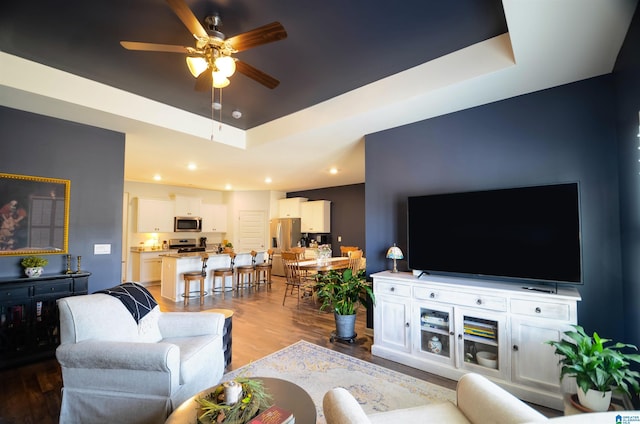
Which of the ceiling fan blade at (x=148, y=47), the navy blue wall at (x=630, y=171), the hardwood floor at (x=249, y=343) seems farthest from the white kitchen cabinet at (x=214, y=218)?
the navy blue wall at (x=630, y=171)

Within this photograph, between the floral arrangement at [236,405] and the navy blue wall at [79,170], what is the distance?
10.1ft

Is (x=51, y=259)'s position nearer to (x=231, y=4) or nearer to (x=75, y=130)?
(x=75, y=130)

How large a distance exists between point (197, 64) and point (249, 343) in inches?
121

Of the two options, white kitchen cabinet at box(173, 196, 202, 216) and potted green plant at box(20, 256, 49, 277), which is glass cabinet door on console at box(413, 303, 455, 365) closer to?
potted green plant at box(20, 256, 49, 277)

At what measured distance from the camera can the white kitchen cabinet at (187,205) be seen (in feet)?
26.2

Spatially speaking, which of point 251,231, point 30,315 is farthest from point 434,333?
point 251,231

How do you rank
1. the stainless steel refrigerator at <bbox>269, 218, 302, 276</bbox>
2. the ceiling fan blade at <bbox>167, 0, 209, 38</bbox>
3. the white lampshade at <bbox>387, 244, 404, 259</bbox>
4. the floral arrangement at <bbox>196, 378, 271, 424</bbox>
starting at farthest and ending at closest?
the stainless steel refrigerator at <bbox>269, 218, 302, 276</bbox>, the white lampshade at <bbox>387, 244, 404, 259</bbox>, the ceiling fan blade at <bbox>167, 0, 209, 38</bbox>, the floral arrangement at <bbox>196, 378, 271, 424</bbox>

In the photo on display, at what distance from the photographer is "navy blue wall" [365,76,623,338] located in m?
2.34

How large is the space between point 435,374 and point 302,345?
150 cm

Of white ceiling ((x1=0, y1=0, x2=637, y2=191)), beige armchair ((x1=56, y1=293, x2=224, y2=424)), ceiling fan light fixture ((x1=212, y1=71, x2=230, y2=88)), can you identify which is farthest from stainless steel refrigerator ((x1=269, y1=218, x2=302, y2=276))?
beige armchair ((x1=56, y1=293, x2=224, y2=424))

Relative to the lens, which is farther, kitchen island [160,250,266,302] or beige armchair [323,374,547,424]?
kitchen island [160,250,266,302]

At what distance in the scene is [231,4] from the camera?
6.47 feet

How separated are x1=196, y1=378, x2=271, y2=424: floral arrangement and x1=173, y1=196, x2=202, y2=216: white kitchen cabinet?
24.4 ft

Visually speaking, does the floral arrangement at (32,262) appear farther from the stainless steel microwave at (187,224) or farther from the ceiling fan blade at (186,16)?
the stainless steel microwave at (187,224)
